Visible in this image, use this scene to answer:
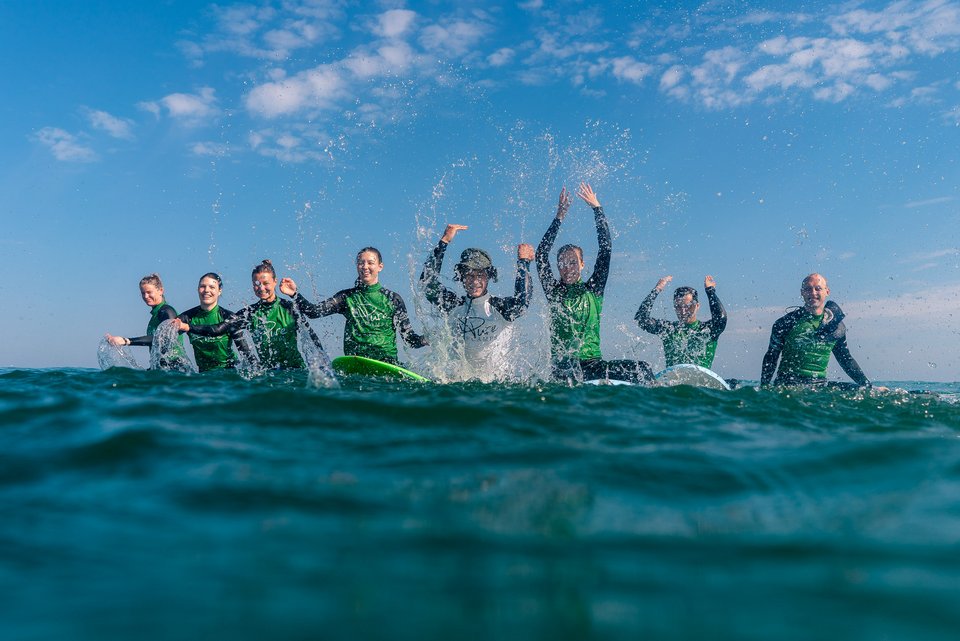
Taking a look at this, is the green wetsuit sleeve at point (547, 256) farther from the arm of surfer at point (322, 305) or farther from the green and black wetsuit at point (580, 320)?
the arm of surfer at point (322, 305)

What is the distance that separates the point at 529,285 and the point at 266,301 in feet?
15.2

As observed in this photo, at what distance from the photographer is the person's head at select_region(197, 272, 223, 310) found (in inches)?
453

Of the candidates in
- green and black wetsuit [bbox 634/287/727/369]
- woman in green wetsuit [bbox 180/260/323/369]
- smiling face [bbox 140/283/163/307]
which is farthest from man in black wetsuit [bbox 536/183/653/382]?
smiling face [bbox 140/283/163/307]

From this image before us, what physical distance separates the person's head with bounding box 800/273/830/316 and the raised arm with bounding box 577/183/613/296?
368 cm

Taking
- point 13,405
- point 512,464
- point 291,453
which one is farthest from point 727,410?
point 13,405

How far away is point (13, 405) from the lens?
6383mm

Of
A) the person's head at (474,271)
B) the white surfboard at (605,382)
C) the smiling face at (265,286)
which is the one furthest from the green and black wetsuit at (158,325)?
the white surfboard at (605,382)

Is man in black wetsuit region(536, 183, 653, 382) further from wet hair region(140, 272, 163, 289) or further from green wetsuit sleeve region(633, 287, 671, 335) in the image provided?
wet hair region(140, 272, 163, 289)

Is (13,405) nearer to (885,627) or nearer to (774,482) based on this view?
(774,482)

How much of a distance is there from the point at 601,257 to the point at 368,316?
374 cm

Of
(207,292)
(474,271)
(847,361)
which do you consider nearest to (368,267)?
(474,271)

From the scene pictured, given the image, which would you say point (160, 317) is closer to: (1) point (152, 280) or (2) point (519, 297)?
(1) point (152, 280)

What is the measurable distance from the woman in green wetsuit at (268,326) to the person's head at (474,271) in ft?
9.73

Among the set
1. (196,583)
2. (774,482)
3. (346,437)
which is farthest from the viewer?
(346,437)
